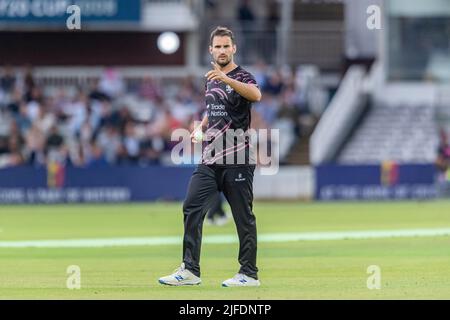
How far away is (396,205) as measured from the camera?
2972 centimetres

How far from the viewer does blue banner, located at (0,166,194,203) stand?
1247 inches

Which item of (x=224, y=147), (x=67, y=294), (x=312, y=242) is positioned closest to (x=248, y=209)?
(x=224, y=147)

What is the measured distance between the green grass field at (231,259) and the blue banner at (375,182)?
519 cm

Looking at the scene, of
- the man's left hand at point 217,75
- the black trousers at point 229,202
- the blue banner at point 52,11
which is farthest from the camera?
the blue banner at point 52,11

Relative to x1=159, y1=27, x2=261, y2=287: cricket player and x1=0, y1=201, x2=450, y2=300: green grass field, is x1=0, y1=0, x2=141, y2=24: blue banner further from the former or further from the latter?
x1=159, y1=27, x2=261, y2=287: cricket player

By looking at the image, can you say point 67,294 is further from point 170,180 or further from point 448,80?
point 448,80

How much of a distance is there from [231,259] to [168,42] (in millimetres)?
24700

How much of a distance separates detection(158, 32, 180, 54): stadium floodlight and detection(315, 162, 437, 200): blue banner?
29.5ft

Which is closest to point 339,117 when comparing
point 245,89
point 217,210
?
point 217,210

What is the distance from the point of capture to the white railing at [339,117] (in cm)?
3453

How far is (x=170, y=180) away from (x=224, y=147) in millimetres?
19381

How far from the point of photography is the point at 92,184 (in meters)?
32.0

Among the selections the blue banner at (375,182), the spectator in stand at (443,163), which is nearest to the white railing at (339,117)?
the blue banner at (375,182)

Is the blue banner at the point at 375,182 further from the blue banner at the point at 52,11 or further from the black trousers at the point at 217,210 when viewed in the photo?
the black trousers at the point at 217,210
